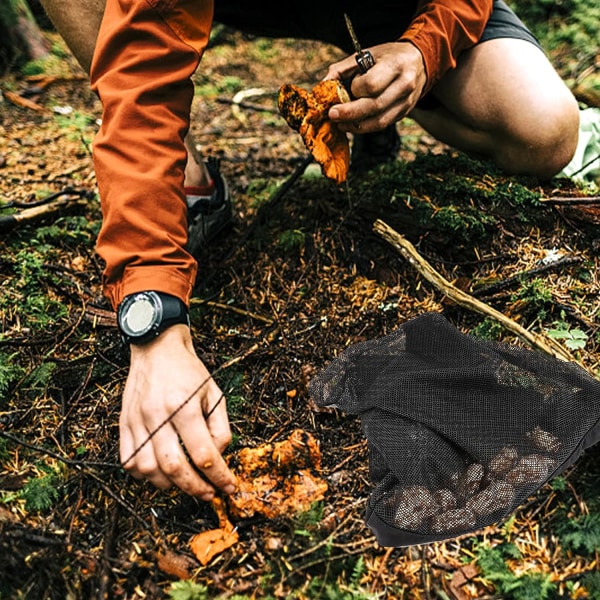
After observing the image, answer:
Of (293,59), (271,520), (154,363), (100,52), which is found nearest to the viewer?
(154,363)

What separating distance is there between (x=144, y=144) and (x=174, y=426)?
3.13ft

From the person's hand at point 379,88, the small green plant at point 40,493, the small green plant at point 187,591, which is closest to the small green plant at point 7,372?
the small green plant at point 40,493

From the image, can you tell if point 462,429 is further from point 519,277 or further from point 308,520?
point 519,277

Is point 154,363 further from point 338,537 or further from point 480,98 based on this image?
point 480,98

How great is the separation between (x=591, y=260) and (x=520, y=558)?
142 centimetres

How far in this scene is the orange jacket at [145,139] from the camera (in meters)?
1.79

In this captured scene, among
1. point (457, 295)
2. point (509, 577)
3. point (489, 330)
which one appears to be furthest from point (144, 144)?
point (509, 577)

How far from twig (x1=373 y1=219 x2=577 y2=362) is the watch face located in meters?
1.24

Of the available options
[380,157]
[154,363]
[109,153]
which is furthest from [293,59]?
[154,363]

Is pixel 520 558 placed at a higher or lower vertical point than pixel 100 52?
lower

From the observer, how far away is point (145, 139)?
187 cm

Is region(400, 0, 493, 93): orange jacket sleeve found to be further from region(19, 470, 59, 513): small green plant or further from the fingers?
region(19, 470, 59, 513): small green plant

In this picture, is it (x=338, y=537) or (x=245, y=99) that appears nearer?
(x=338, y=537)

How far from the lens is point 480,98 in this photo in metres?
2.82
